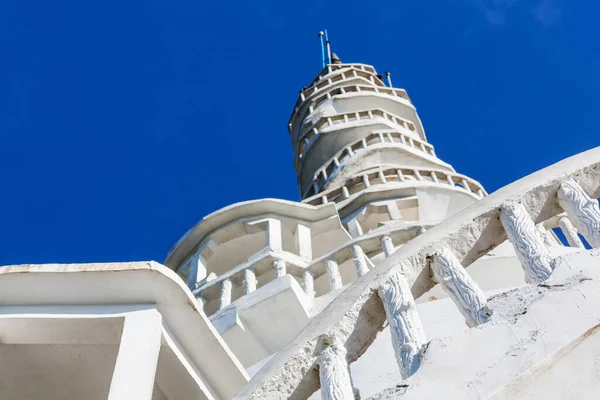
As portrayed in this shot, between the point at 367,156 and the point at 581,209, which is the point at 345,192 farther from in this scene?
the point at 581,209

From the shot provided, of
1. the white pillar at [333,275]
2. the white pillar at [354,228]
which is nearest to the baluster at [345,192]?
the white pillar at [354,228]

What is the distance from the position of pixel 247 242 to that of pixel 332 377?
10.9 metres

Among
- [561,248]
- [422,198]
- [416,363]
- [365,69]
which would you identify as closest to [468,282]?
[416,363]

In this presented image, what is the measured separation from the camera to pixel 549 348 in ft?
11.2

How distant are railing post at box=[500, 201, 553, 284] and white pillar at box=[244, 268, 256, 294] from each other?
646 cm

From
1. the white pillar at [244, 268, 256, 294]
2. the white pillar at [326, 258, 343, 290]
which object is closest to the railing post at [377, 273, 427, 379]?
the white pillar at [326, 258, 343, 290]

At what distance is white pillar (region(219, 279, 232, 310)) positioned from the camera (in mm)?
10984

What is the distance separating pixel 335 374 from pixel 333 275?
7030mm

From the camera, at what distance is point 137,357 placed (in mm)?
5062

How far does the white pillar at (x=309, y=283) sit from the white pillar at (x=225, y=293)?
1.13 meters

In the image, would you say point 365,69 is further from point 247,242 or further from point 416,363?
point 416,363

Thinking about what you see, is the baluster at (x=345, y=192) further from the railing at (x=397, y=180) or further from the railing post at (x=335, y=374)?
the railing post at (x=335, y=374)

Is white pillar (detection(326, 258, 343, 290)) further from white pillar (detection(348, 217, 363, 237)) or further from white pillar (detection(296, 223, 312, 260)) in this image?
white pillar (detection(348, 217, 363, 237))

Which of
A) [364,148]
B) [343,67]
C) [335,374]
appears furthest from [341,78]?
[335,374]
